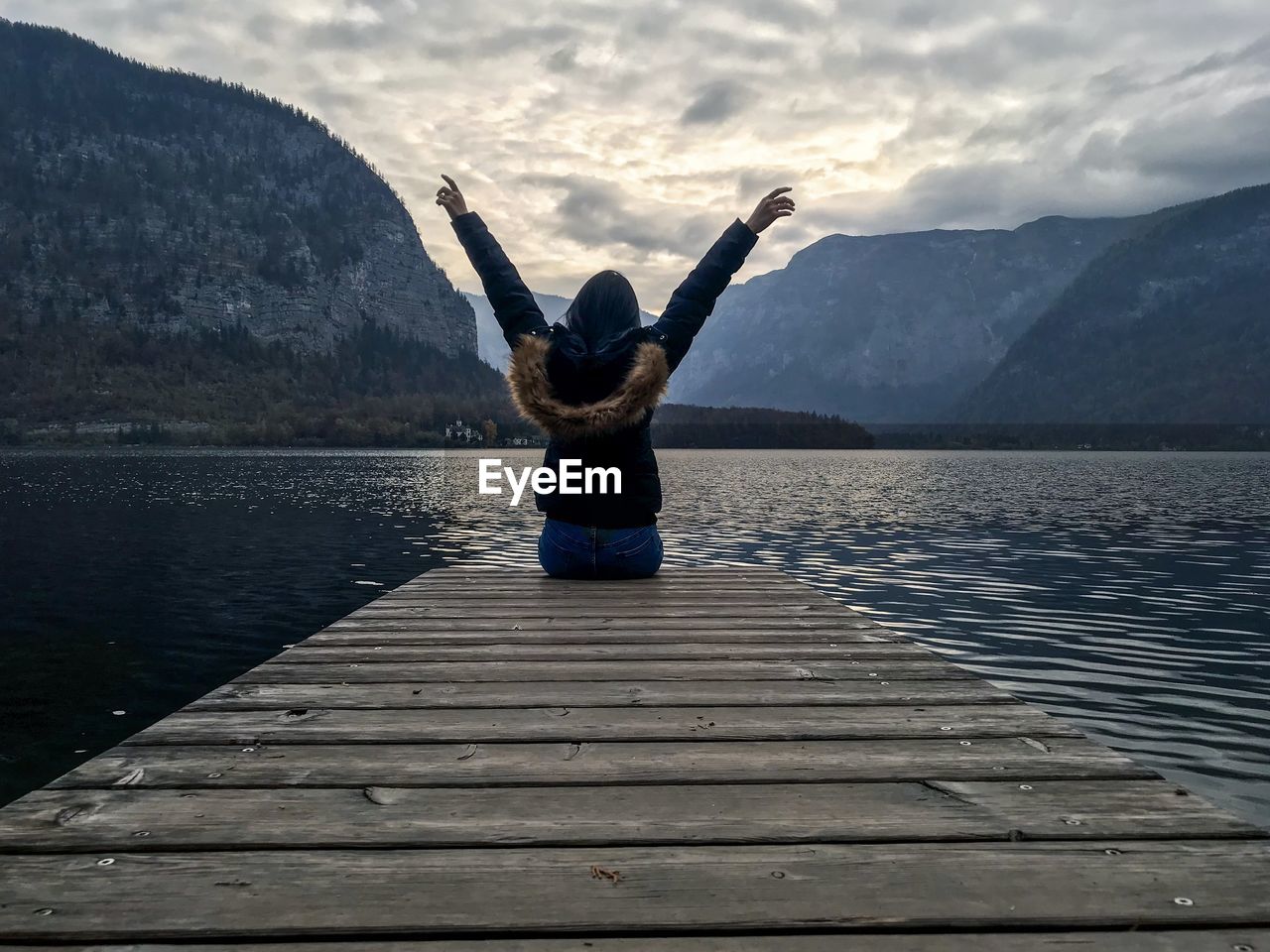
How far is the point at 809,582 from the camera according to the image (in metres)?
20.4

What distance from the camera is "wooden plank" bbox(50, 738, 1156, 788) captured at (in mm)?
3102

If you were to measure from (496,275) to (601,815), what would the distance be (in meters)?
5.05

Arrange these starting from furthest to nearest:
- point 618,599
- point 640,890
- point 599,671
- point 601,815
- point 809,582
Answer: point 809,582 → point 618,599 → point 599,671 → point 601,815 → point 640,890

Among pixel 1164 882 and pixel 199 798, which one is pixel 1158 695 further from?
pixel 199 798

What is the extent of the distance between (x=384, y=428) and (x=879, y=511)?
169152mm

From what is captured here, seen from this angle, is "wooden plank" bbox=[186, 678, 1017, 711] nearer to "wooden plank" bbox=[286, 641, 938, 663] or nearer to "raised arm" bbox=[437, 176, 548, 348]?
"wooden plank" bbox=[286, 641, 938, 663]

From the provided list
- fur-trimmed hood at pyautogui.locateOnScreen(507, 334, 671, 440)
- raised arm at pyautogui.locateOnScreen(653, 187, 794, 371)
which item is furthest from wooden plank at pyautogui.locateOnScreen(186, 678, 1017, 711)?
raised arm at pyautogui.locateOnScreen(653, 187, 794, 371)

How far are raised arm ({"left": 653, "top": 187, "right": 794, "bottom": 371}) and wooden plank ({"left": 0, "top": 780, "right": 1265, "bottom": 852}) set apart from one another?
4211mm

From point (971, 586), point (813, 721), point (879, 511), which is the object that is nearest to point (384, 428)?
point (879, 511)

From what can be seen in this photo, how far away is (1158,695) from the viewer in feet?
35.7

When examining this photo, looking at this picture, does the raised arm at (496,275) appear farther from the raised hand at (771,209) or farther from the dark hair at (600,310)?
the raised hand at (771,209)

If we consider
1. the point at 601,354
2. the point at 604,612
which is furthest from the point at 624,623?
the point at 601,354

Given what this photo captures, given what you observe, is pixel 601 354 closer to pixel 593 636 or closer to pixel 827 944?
pixel 593 636

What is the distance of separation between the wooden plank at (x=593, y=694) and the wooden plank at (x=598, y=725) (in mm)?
106
